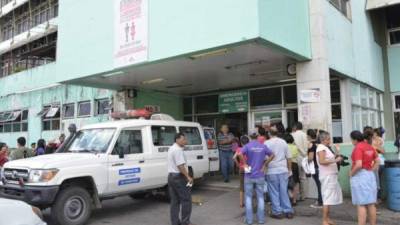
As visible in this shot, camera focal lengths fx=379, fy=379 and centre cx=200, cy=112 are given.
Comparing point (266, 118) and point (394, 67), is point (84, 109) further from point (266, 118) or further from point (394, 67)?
point (394, 67)

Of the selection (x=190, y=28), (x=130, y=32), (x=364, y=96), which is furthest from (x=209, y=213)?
(x=364, y=96)

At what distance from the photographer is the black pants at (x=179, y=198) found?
23.4 feet

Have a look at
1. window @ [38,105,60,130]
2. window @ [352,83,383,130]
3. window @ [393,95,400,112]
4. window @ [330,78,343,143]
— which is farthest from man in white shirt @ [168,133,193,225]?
window @ [38,105,60,130]

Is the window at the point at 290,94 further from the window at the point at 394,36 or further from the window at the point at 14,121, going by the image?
the window at the point at 14,121

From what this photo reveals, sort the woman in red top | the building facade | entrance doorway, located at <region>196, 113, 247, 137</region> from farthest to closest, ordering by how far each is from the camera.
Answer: entrance doorway, located at <region>196, 113, 247, 137</region> → the building facade → the woman in red top

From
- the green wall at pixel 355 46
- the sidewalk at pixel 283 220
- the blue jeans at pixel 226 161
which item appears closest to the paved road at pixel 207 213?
the sidewalk at pixel 283 220

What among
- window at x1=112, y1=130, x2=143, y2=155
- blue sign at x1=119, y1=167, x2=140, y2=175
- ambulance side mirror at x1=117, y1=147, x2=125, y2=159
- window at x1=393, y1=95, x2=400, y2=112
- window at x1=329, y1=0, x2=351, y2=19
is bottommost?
blue sign at x1=119, y1=167, x2=140, y2=175

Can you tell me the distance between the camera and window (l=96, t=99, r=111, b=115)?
16.8 metres

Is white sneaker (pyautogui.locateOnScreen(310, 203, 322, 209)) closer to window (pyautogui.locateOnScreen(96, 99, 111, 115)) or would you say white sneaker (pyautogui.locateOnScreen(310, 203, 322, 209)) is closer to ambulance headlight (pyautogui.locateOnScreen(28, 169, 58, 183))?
ambulance headlight (pyautogui.locateOnScreen(28, 169, 58, 183))

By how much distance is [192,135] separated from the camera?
1062 centimetres

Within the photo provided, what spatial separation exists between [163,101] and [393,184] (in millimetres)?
9946

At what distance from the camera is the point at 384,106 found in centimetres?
1599

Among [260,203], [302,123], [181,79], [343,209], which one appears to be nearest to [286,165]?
[260,203]

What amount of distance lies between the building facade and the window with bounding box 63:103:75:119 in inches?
2.0
